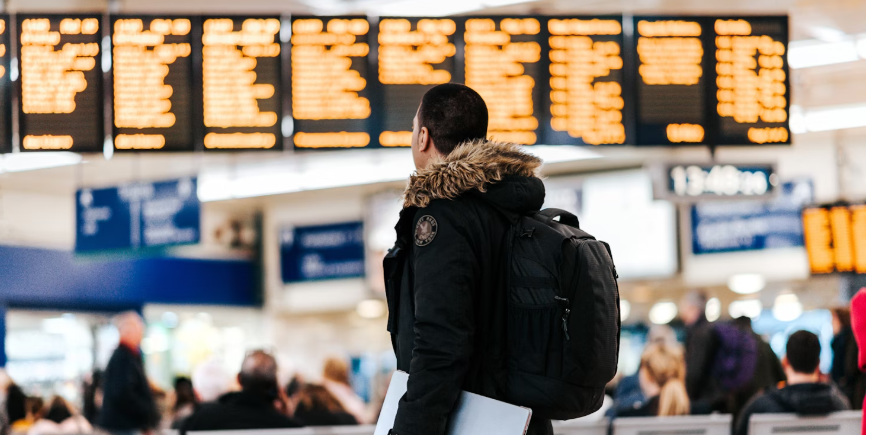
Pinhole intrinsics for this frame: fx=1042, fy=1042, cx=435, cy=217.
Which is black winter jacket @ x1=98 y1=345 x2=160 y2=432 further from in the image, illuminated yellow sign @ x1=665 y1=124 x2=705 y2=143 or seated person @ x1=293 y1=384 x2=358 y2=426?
illuminated yellow sign @ x1=665 y1=124 x2=705 y2=143

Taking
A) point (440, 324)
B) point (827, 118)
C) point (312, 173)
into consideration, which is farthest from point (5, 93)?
point (827, 118)

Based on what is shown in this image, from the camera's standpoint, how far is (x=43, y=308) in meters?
13.6

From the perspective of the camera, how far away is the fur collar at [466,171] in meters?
2.32

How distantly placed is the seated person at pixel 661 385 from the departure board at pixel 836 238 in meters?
3.97

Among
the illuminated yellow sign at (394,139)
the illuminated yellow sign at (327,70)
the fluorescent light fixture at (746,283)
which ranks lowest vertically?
the fluorescent light fixture at (746,283)

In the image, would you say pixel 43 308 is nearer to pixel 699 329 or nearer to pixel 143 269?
pixel 143 269

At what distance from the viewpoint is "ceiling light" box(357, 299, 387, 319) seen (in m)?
17.2

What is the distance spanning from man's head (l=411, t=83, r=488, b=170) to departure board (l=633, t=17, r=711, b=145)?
11.8 ft

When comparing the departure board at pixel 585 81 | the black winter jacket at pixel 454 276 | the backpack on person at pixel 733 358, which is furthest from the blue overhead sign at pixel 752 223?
the black winter jacket at pixel 454 276

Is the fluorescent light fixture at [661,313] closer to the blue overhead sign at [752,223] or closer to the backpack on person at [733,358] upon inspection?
the blue overhead sign at [752,223]

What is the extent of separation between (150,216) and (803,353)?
19.5 ft

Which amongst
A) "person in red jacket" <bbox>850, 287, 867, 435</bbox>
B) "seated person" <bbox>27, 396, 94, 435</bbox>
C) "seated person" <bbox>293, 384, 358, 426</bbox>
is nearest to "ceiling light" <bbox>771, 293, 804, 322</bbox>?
"seated person" <bbox>293, 384, 358, 426</bbox>

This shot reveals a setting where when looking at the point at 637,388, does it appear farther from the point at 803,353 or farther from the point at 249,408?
the point at 249,408

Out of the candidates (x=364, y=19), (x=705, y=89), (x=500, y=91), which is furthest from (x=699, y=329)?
(x=364, y=19)
